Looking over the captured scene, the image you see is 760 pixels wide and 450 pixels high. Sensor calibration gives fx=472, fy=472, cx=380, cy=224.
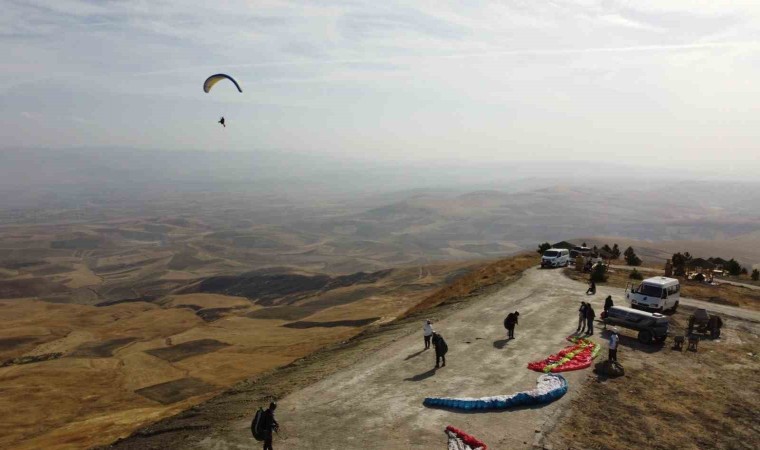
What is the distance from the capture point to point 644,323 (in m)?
25.7

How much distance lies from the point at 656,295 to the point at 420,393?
1956 centimetres

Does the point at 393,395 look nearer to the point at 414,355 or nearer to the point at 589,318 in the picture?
the point at 414,355

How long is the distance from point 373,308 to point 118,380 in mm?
38913

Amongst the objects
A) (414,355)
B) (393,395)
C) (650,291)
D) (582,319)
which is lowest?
(414,355)

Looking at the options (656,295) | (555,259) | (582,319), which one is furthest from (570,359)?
(555,259)

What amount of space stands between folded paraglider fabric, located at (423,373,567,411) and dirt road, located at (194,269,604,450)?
332 millimetres

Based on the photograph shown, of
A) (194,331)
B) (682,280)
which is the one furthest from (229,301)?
(682,280)

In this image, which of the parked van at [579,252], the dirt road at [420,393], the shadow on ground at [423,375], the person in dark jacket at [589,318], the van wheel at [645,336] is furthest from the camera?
the parked van at [579,252]

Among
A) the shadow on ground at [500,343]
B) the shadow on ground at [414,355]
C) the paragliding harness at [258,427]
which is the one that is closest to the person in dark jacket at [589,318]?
the shadow on ground at [500,343]

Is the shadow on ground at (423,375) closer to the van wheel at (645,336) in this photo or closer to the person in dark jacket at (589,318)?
the person in dark jacket at (589,318)

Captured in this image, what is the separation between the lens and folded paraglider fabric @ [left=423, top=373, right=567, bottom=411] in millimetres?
17375

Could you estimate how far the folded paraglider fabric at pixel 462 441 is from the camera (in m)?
14.5

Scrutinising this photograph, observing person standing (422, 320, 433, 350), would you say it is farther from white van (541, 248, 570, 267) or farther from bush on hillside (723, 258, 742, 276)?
bush on hillside (723, 258, 742, 276)

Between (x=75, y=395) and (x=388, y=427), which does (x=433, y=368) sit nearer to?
(x=388, y=427)
